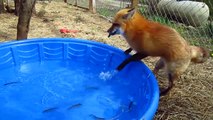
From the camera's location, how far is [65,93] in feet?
12.1

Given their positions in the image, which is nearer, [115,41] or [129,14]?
[129,14]

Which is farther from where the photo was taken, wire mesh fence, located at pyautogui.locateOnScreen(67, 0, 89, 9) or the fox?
wire mesh fence, located at pyautogui.locateOnScreen(67, 0, 89, 9)

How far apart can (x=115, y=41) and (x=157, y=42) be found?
2.12 meters

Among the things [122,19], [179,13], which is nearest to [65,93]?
[122,19]

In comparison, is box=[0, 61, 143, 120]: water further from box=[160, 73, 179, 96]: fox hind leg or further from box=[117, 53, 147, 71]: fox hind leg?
box=[160, 73, 179, 96]: fox hind leg

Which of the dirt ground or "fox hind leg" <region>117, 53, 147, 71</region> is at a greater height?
"fox hind leg" <region>117, 53, 147, 71</region>

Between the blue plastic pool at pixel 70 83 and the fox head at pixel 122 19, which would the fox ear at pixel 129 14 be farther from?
the blue plastic pool at pixel 70 83

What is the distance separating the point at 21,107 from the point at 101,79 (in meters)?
1.13

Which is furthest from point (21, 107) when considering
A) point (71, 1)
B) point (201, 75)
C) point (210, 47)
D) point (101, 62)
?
point (71, 1)

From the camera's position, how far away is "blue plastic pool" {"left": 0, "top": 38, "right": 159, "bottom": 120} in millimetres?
3262

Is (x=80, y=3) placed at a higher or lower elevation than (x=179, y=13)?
lower

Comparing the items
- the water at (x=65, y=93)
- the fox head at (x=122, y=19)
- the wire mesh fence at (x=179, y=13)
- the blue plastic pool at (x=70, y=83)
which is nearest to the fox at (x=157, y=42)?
the fox head at (x=122, y=19)

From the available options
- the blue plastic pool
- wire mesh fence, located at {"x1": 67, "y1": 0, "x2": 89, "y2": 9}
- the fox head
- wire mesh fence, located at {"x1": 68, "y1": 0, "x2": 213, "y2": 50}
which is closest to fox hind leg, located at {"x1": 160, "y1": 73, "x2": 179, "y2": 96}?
the blue plastic pool

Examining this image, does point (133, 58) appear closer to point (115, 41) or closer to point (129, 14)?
point (129, 14)
